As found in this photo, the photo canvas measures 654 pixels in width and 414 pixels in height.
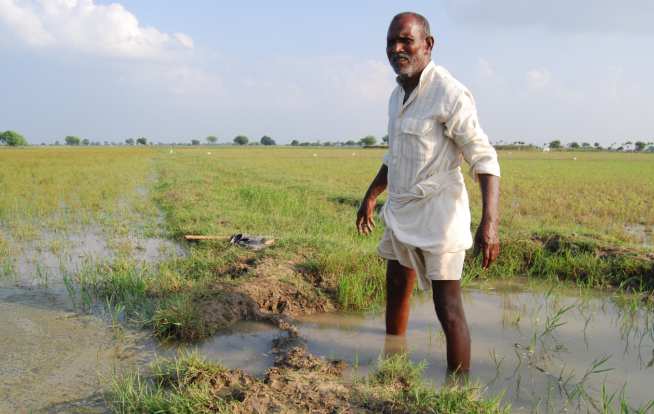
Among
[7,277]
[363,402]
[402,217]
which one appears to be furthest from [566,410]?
[7,277]

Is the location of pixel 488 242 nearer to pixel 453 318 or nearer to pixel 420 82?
pixel 453 318

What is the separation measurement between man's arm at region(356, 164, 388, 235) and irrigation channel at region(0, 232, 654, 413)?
2.22ft

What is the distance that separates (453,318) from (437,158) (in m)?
0.71

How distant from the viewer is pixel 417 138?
212cm

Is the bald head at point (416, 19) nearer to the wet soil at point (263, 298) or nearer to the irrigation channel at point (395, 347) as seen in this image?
the irrigation channel at point (395, 347)

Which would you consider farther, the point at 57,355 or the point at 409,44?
the point at 57,355

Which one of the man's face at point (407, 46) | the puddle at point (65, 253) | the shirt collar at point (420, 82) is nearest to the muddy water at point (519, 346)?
the shirt collar at point (420, 82)

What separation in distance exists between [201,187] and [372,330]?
8564 millimetres

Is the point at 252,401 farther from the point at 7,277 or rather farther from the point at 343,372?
the point at 7,277

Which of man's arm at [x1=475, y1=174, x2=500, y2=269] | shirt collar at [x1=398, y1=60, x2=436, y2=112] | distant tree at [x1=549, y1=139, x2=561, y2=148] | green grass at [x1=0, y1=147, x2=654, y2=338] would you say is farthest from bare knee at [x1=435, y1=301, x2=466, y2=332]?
distant tree at [x1=549, y1=139, x2=561, y2=148]

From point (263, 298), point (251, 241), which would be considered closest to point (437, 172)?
point (263, 298)

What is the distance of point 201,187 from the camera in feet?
35.6

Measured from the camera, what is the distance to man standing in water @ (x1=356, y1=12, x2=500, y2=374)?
201cm

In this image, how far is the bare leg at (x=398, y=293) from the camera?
2.46m
